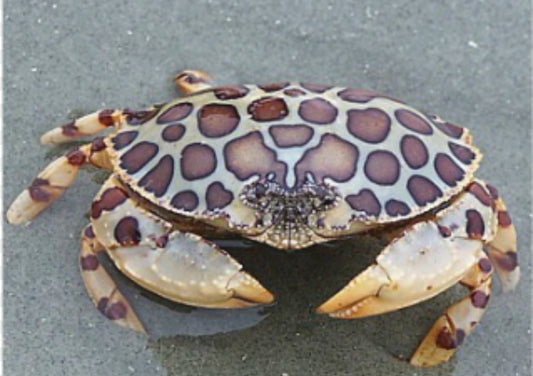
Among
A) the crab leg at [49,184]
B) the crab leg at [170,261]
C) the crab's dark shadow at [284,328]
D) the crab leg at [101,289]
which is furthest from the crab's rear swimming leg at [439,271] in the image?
the crab leg at [49,184]

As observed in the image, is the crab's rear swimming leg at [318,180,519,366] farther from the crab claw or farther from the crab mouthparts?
the crab mouthparts

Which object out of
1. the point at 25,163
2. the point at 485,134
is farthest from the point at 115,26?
the point at 485,134

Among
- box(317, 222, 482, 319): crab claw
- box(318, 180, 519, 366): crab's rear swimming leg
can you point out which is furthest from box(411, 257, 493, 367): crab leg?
box(317, 222, 482, 319): crab claw

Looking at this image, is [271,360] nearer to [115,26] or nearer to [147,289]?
[147,289]

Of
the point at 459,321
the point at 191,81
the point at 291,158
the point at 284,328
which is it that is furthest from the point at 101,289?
the point at 459,321

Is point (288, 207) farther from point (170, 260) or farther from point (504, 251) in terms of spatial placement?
point (504, 251)

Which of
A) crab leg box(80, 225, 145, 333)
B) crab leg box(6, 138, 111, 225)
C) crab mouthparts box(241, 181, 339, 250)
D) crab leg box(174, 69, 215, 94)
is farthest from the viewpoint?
crab leg box(174, 69, 215, 94)
